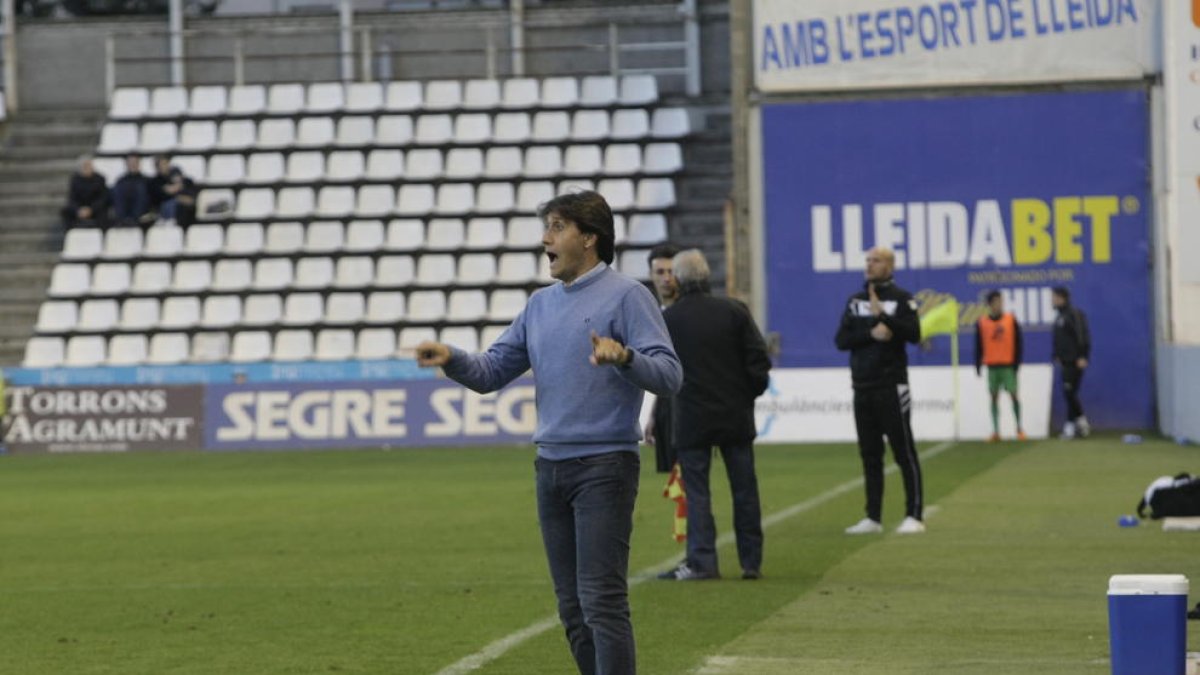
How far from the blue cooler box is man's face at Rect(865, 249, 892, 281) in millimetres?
8135

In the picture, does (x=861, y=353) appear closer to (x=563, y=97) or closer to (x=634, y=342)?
(x=634, y=342)

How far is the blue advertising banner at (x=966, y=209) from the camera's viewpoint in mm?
33062

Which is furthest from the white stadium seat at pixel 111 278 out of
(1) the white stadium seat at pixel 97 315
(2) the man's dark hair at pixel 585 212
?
(2) the man's dark hair at pixel 585 212

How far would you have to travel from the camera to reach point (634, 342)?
310 inches

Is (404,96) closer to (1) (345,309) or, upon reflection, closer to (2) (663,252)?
(1) (345,309)

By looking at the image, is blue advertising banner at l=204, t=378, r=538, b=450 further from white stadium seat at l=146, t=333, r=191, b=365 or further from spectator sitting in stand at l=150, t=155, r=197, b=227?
spectator sitting in stand at l=150, t=155, r=197, b=227

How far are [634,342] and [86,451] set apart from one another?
83.8ft

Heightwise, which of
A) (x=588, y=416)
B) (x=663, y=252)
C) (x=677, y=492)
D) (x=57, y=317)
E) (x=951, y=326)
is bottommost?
(x=677, y=492)

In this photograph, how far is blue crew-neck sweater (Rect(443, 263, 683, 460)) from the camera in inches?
Result: 311

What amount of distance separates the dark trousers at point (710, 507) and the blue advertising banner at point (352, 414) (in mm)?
17931

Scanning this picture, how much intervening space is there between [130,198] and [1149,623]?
3178 centimetres

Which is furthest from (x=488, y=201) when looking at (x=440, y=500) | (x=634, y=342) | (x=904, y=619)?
(x=634, y=342)

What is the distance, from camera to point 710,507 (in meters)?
13.7

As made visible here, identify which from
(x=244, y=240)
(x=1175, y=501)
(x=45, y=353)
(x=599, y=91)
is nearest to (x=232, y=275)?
(x=244, y=240)
